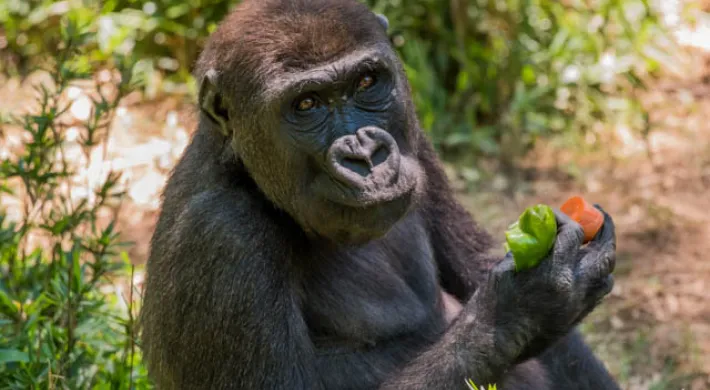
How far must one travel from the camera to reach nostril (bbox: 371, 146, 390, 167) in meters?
4.36

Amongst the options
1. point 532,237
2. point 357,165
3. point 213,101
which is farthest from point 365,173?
point 213,101

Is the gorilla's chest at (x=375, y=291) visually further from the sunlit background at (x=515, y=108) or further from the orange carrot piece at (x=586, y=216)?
the sunlit background at (x=515, y=108)

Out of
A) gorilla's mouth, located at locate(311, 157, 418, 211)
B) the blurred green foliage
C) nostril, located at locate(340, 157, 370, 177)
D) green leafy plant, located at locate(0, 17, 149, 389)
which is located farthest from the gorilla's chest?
the blurred green foliage

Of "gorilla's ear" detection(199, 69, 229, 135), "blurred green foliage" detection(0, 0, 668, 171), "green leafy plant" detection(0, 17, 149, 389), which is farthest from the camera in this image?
"blurred green foliage" detection(0, 0, 668, 171)

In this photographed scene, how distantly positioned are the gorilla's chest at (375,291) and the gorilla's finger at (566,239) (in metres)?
0.91

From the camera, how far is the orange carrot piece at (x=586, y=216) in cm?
481

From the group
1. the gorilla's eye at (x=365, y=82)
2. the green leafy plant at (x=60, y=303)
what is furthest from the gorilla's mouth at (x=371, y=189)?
the green leafy plant at (x=60, y=303)

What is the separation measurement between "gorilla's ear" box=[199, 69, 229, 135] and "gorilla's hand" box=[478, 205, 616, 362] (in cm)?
145

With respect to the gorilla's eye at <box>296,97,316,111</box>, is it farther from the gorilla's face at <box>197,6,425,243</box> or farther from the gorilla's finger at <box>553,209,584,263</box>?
the gorilla's finger at <box>553,209,584,263</box>

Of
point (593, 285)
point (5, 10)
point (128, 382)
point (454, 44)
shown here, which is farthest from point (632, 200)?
point (5, 10)

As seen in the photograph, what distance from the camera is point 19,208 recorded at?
850 centimetres

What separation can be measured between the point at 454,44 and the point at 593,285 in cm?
566

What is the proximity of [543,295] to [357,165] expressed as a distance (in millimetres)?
997

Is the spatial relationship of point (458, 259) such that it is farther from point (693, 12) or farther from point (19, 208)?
point (693, 12)
